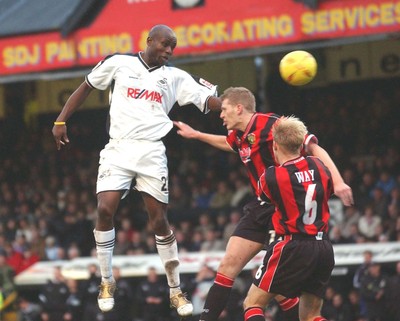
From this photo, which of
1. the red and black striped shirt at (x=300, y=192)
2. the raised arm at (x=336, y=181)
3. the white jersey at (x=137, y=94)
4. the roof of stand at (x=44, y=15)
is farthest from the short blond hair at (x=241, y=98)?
the roof of stand at (x=44, y=15)

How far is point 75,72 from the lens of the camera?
20.0 metres

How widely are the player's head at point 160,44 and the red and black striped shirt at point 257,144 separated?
0.93 meters

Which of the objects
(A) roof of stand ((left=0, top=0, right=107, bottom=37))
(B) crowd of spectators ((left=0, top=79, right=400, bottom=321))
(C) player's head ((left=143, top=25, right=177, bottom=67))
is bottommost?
(B) crowd of spectators ((left=0, top=79, right=400, bottom=321))

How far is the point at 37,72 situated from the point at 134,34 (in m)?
2.42

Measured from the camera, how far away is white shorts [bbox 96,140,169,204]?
9680 millimetres

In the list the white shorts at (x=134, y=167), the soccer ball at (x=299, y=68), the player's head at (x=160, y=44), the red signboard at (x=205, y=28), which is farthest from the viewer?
the red signboard at (x=205, y=28)

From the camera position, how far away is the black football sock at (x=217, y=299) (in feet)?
31.6

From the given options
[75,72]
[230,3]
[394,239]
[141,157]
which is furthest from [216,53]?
[141,157]

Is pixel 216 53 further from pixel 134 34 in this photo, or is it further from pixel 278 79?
pixel 278 79

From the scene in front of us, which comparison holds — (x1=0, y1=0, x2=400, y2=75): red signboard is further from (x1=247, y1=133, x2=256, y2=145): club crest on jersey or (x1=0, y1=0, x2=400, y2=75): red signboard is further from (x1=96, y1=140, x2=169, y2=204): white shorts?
(x1=96, y1=140, x2=169, y2=204): white shorts

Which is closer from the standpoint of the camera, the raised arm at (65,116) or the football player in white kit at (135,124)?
the raised arm at (65,116)

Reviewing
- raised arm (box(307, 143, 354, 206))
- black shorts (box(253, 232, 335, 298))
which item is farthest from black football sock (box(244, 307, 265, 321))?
raised arm (box(307, 143, 354, 206))

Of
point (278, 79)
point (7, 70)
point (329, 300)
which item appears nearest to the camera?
point (329, 300)

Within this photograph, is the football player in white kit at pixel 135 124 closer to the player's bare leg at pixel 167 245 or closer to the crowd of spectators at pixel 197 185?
the player's bare leg at pixel 167 245
